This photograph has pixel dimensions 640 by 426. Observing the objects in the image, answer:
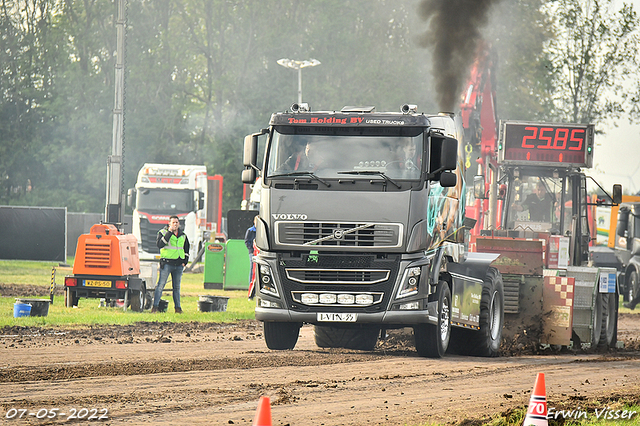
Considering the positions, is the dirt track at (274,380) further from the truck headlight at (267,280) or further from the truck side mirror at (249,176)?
the truck side mirror at (249,176)

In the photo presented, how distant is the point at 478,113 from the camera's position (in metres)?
25.2

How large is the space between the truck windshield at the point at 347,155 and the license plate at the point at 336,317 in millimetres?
1817

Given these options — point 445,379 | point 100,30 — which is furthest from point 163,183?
point 445,379

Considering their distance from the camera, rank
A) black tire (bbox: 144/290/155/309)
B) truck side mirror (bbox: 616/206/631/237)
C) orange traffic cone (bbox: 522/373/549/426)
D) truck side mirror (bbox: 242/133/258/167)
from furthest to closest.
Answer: truck side mirror (bbox: 616/206/631/237), black tire (bbox: 144/290/155/309), truck side mirror (bbox: 242/133/258/167), orange traffic cone (bbox: 522/373/549/426)

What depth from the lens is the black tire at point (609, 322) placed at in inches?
666

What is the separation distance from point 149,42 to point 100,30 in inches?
115

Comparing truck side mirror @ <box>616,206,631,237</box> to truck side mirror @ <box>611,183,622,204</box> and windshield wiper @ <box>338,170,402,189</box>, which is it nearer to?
truck side mirror @ <box>611,183,622,204</box>

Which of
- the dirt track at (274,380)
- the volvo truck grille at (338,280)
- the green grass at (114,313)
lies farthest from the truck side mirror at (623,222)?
the volvo truck grille at (338,280)

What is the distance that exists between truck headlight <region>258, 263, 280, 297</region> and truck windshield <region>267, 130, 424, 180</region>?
4.17 feet

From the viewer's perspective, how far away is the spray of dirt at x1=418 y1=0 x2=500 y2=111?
22891 mm

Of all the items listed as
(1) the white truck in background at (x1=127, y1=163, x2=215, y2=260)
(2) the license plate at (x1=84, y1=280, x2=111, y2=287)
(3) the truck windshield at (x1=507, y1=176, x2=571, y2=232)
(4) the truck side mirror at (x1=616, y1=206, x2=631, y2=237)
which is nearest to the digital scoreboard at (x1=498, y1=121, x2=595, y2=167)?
(3) the truck windshield at (x1=507, y1=176, x2=571, y2=232)

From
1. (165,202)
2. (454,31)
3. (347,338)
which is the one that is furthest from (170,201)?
(347,338)

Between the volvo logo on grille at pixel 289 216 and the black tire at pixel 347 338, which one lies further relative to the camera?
the black tire at pixel 347 338

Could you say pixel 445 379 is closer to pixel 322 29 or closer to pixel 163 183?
pixel 163 183
